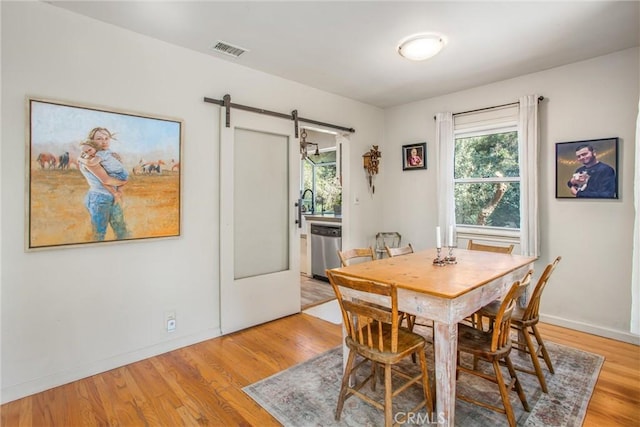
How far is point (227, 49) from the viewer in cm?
288

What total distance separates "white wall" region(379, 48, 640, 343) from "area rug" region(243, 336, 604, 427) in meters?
0.76

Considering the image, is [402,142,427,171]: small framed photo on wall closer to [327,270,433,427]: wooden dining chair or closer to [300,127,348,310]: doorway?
[300,127,348,310]: doorway

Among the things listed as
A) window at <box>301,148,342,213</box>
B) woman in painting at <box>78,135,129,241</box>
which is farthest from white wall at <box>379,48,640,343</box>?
woman in painting at <box>78,135,129,241</box>

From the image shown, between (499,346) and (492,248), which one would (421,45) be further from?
(499,346)

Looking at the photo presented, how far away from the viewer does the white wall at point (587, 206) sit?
117 inches

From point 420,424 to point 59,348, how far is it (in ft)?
7.99

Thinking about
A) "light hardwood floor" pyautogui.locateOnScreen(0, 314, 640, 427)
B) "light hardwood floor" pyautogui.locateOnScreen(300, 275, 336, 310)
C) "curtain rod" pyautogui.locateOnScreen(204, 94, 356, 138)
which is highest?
"curtain rod" pyautogui.locateOnScreen(204, 94, 356, 138)

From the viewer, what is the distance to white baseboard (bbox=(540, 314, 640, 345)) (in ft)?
9.68

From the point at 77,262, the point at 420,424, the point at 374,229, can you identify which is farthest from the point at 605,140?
the point at 77,262

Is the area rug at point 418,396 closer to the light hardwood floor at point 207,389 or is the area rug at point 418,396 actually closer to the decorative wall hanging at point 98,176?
the light hardwood floor at point 207,389

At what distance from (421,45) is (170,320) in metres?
3.09

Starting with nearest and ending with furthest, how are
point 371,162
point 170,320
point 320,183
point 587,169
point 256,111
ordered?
point 170,320 → point 587,169 → point 256,111 → point 371,162 → point 320,183

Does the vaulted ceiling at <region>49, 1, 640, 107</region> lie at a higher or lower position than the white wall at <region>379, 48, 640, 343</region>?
higher

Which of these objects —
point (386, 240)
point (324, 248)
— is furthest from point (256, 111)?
point (386, 240)
